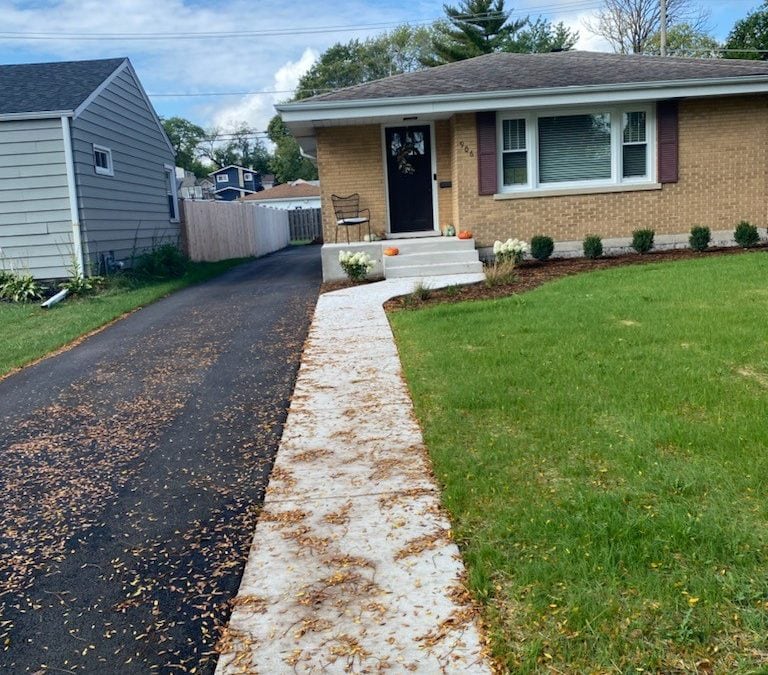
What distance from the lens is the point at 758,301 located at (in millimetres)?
7910

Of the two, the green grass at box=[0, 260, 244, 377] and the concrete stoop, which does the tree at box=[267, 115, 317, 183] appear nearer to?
the green grass at box=[0, 260, 244, 377]

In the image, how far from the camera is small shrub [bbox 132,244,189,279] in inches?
632

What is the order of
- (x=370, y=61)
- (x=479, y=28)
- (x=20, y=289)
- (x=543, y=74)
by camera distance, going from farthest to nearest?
(x=370, y=61) → (x=479, y=28) → (x=543, y=74) → (x=20, y=289)

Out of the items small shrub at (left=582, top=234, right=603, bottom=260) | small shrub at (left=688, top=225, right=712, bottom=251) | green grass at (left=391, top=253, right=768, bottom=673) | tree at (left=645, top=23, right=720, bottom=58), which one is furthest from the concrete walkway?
tree at (left=645, top=23, right=720, bottom=58)

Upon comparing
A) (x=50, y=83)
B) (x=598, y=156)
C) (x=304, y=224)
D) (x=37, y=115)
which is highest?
(x=50, y=83)

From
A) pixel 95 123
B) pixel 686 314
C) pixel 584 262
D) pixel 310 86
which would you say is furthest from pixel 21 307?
pixel 310 86

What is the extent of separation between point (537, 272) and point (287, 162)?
58.7 metres

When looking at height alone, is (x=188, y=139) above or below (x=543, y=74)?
above

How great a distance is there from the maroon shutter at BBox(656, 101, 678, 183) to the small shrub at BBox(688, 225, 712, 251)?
1.18 meters

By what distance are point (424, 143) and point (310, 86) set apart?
49.4 meters

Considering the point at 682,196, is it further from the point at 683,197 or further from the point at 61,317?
the point at 61,317

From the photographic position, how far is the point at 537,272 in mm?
11961

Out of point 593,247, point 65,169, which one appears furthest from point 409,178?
point 65,169

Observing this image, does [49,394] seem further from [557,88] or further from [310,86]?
[310,86]
